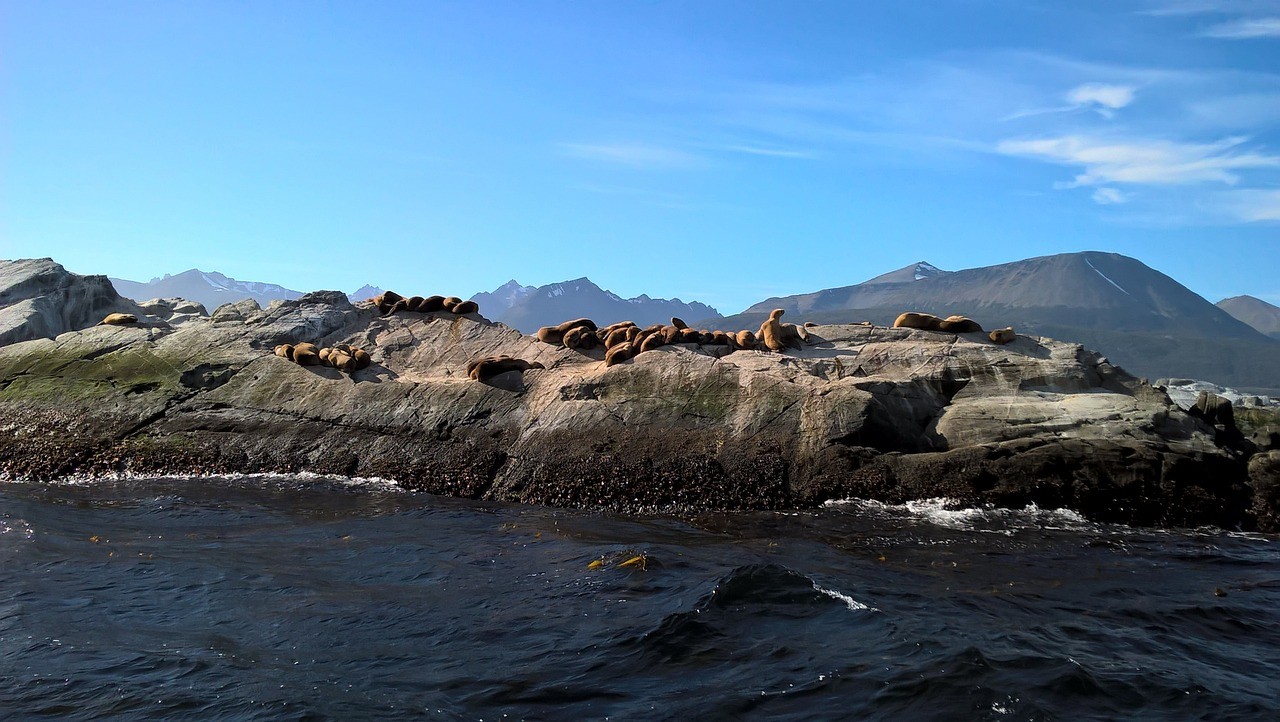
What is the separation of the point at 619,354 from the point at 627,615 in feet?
21.8

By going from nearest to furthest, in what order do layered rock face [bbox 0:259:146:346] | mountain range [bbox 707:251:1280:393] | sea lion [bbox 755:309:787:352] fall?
sea lion [bbox 755:309:787:352] < layered rock face [bbox 0:259:146:346] < mountain range [bbox 707:251:1280:393]

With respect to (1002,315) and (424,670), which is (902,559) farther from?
(1002,315)

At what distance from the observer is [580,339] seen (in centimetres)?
1505

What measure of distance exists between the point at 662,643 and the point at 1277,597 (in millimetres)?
5981

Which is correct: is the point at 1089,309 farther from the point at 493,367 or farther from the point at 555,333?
the point at 493,367

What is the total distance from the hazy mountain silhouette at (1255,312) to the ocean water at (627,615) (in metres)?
157

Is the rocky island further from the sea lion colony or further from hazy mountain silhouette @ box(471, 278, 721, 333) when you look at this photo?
hazy mountain silhouette @ box(471, 278, 721, 333)

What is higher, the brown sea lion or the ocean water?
the brown sea lion

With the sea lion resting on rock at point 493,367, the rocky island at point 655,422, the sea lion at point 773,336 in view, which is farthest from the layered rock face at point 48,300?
the sea lion at point 773,336

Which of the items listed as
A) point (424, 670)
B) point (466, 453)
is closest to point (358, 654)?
point (424, 670)

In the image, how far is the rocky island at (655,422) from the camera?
11.2 metres

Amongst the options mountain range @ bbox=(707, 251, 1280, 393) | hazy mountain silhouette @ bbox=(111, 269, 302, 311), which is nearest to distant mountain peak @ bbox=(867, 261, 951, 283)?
mountain range @ bbox=(707, 251, 1280, 393)

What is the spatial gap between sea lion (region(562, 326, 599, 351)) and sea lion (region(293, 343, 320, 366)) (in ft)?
14.1

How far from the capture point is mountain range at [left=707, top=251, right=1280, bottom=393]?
269 ft
